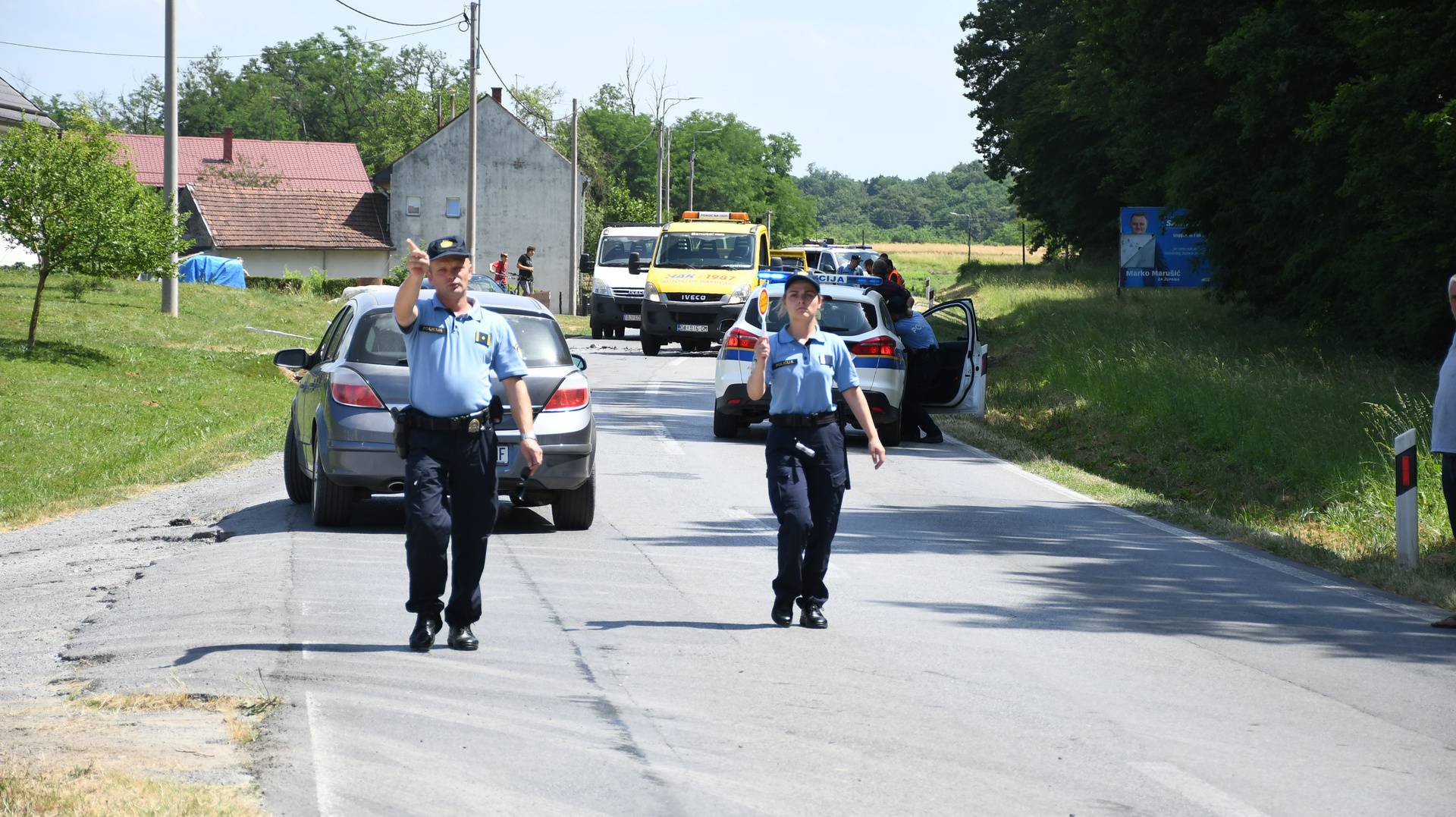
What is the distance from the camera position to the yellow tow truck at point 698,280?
99.3 ft

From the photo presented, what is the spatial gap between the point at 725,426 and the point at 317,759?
40.0ft

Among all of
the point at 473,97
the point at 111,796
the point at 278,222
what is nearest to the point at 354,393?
the point at 111,796

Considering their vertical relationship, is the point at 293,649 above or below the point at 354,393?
below

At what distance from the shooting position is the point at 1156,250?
36469mm

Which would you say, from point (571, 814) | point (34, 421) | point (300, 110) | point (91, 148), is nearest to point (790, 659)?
point (571, 814)

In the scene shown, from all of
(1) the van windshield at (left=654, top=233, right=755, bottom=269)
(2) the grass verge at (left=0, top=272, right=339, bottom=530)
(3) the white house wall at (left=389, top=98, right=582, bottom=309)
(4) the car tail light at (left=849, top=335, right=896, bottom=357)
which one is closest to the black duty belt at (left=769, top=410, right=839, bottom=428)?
(2) the grass verge at (left=0, top=272, right=339, bottom=530)

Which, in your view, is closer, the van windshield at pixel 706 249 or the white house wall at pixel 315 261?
the van windshield at pixel 706 249

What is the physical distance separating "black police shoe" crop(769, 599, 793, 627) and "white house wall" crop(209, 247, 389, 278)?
6101 cm

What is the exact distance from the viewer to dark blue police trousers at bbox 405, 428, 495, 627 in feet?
22.2

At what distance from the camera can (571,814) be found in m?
4.72

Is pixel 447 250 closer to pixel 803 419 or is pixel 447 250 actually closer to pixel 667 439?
pixel 803 419

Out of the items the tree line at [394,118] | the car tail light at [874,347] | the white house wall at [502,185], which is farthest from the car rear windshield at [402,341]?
the tree line at [394,118]

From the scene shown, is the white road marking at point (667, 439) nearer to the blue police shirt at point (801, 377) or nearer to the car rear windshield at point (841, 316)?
the car rear windshield at point (841, 316)

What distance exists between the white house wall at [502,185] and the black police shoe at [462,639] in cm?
6588
